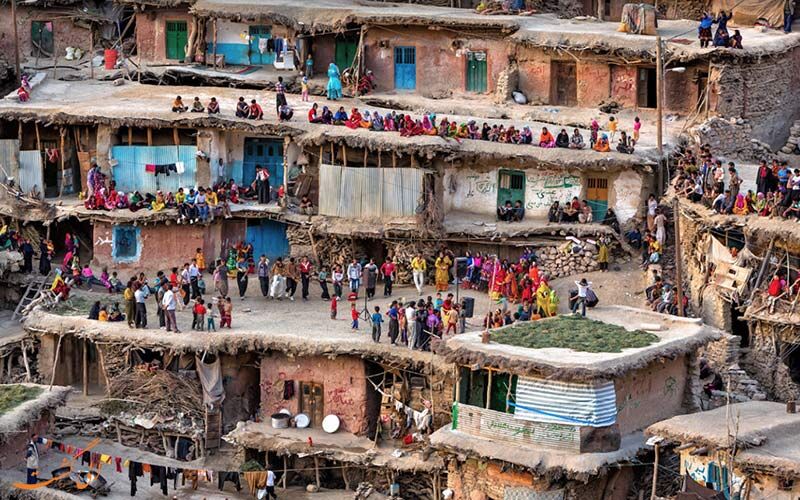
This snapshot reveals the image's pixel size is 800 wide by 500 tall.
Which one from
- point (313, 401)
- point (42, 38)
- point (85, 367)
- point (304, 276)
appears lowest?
point (313, 401)

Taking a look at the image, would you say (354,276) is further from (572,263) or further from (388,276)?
(572,263)

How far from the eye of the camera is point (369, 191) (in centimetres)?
7362

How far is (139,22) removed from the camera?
82688mm

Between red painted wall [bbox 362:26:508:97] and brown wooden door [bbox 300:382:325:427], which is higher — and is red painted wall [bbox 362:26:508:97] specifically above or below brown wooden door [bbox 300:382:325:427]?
above

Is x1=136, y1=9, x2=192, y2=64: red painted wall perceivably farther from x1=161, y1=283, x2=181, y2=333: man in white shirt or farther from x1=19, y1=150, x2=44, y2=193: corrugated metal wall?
x1=161, y1=283, x2=181, y2=333: man in white shirt

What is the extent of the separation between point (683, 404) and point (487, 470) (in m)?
6.28

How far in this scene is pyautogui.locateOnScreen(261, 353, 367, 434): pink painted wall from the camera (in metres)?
67.9

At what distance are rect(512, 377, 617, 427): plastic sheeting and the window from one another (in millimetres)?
18151

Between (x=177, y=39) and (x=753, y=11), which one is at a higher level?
(x=753, y=11)

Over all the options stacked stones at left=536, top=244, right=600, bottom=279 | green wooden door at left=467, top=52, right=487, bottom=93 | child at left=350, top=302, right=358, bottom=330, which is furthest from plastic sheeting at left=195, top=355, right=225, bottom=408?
green wooden door at left=467, top=52, right=487, bottom=93

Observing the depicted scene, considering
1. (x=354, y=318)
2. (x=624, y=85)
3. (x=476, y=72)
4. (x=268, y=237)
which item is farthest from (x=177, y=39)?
A: (x=354, y=318)

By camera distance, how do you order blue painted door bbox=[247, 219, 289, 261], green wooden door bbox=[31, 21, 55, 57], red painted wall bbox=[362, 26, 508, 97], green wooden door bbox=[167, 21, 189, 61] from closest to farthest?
blue painted door bbox=[247, 219, 289, 261]
red painted wall bbox=[362, 26, 508, 97]
green wooden door bbox=[167, 21, 189, 61]
green wooden door bbox=[31, 21, 55, 57]

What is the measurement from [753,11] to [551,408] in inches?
893

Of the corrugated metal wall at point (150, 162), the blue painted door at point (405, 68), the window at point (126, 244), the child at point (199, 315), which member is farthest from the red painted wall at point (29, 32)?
the child at point (199, 315)
